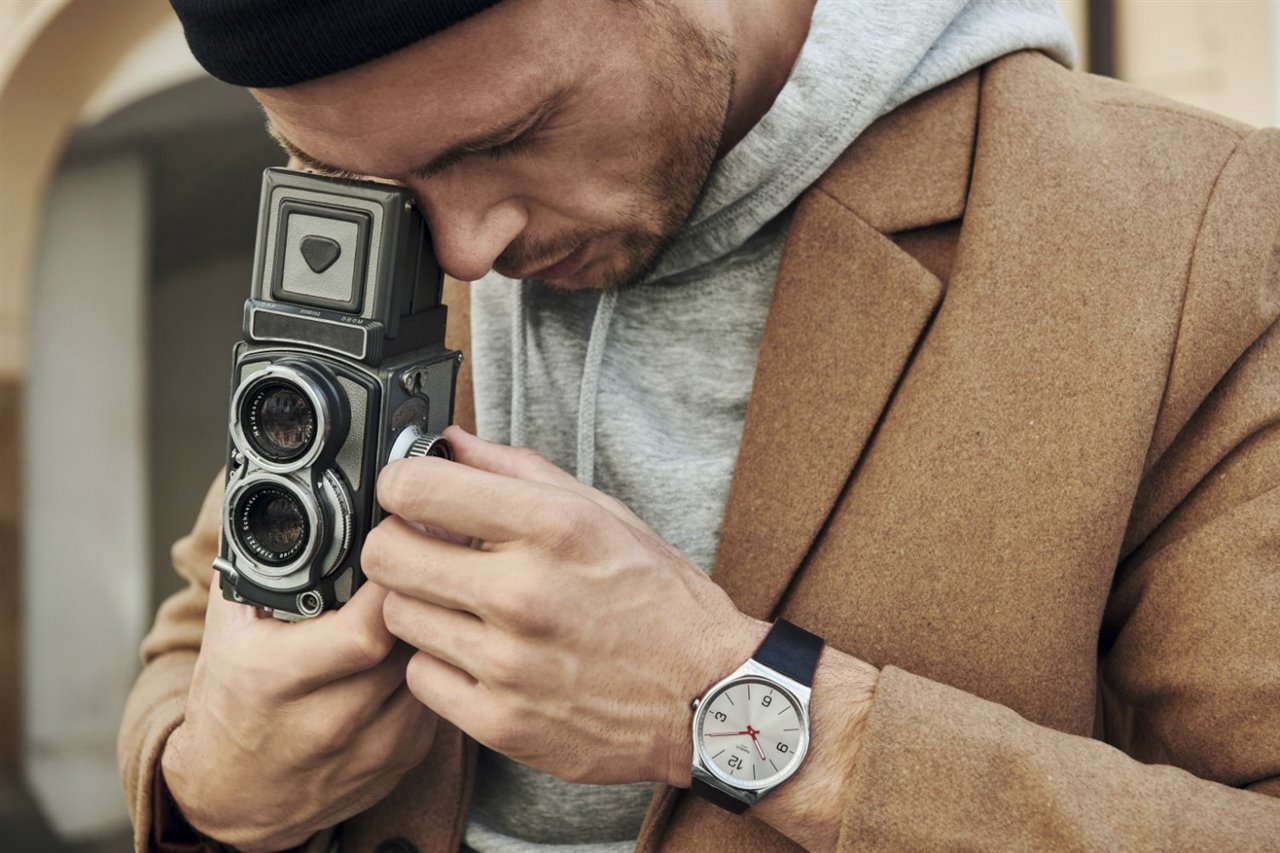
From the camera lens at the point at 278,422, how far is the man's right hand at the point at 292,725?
0.17 m

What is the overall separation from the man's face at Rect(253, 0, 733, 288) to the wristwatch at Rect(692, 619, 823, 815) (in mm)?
565

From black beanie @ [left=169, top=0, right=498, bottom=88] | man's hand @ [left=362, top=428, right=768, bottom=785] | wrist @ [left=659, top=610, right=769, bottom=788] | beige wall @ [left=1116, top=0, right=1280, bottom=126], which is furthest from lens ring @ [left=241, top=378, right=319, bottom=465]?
beige wall @ [left=1116, top=0, right=1280, bottom=126]

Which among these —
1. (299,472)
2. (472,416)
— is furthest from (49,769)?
(299,472)

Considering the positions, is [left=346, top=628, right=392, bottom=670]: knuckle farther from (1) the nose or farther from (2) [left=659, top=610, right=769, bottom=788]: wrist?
(1) the nose

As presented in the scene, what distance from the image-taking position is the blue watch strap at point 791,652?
4.35 ft

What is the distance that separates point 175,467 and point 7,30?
1.97 metres

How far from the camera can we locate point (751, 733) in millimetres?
1319

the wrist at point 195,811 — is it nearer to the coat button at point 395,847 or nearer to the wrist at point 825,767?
the coat button at point 395,847

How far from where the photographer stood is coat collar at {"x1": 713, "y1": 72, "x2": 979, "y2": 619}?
152 cm

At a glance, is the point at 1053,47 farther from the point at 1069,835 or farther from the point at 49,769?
the point at 49,769

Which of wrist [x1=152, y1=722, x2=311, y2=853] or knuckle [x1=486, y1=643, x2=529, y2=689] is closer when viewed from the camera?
knuckle [x1=486, y1=643, x2=529, y2=689]

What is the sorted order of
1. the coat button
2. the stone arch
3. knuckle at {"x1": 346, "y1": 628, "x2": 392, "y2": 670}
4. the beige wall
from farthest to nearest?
1. the stone arch
2. the beige wall
3. the coat button
4. knuckle at {"x1": 346, "y1": 628, "x2": 392, "y2": 670}

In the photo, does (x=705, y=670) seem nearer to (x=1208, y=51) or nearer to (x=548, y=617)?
(x=548, y=617)

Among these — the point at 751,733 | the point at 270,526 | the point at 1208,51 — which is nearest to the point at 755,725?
the point at 751,733
